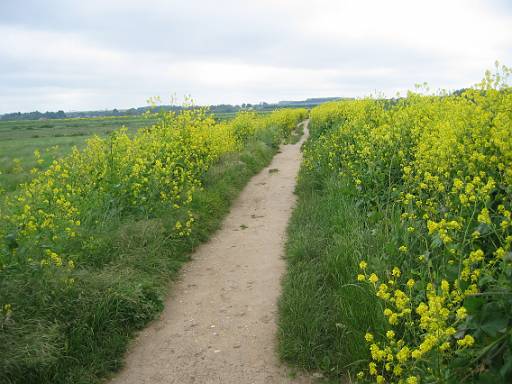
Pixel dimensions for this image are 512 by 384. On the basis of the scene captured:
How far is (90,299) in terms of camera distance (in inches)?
151

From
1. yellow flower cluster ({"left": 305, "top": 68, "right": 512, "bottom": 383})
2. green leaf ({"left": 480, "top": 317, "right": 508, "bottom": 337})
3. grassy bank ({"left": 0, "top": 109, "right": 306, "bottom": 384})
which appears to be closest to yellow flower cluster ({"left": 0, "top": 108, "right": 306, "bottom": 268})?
grassy bank ({"left": 0, "top": 109, "right": 306, "bottom": 384})

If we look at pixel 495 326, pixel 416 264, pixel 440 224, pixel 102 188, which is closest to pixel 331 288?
pixel 416 264

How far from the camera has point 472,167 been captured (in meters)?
3.66

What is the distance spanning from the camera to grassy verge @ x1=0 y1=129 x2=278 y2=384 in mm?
3146

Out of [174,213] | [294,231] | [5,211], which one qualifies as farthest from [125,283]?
[294,231]

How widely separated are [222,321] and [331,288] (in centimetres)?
121

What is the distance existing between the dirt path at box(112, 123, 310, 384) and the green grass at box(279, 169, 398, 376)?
8.3 inches

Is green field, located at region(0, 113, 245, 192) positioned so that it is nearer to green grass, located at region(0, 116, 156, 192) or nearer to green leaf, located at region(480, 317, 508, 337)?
green grass, located at region(0, 116, 156, 192)

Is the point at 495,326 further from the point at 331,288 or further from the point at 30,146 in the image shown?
the point at 30,146

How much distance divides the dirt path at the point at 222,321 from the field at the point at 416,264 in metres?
0.24

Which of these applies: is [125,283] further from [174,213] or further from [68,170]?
[68,170]

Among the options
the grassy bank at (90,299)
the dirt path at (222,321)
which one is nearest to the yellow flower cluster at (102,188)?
the grassy bank at (90,299)

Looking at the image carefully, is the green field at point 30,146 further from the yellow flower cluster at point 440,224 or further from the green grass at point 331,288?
the yellow flower cluster at point 440,224

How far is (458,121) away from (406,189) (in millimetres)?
1150
